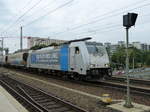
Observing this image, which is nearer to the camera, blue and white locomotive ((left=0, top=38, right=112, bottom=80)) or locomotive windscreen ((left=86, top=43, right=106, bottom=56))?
blue and white locomotive ((left=0, top=38, right=112, bottom=80))

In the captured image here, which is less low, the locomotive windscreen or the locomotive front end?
the locomotive windscreen

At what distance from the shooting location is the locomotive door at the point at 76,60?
15492mm

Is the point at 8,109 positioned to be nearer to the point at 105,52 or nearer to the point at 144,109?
the point at 144,109

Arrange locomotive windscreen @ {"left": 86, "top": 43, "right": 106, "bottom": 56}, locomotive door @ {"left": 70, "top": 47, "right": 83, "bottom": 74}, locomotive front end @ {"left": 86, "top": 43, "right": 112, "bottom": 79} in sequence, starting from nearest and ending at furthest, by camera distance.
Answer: locomotive front end @ {"left": 86, "top": 43, "right": 112, "bottom": 79} → locomotive door @ {"left": 70, "top": 47, "right": 83, "bottom": 74} → locomotive windscreen @ {"left": 86, "top": 43, "right": 106, "bottom": 56}

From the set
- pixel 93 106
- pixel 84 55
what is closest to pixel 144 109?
pixel 93 106

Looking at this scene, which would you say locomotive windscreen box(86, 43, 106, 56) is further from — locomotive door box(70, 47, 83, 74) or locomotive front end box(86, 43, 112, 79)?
locomotive door box(70, 47, 83, 74)

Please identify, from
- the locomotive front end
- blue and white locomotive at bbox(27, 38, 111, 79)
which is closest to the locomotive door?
blue and white locomotive at bbox(27, 38, 111, 79)

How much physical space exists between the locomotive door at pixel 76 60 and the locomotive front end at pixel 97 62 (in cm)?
80

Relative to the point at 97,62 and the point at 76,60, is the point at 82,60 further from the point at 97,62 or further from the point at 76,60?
the point at 97,62

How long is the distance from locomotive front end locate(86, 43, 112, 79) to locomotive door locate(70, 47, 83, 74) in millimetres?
799

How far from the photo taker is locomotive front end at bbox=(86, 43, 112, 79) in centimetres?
1501

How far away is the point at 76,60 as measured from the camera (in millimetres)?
15953

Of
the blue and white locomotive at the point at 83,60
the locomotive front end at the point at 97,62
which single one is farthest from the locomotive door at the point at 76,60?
the locomotive front end at the point at 97,62

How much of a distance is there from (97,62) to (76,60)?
5.30 ft
